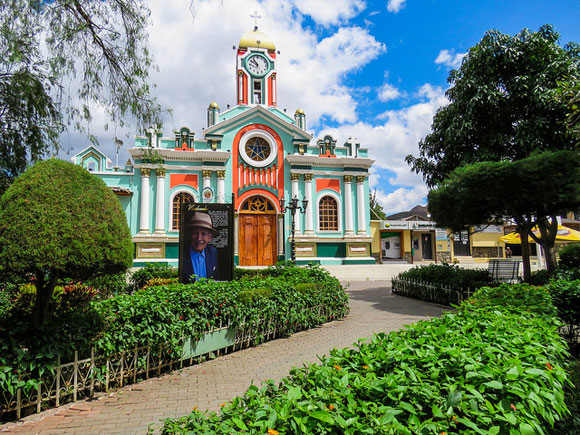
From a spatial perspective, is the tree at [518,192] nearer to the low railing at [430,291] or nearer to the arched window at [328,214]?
the low railing at [430,291]

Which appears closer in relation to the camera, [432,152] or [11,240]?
[11,240]

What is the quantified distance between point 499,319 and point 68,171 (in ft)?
16.4

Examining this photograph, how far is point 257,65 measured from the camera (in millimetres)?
25703

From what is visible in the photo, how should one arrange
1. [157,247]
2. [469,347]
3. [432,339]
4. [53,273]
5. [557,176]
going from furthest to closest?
[157,247], [557,176], [53,273], [432,339], [469,347]

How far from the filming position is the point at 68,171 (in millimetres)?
4332

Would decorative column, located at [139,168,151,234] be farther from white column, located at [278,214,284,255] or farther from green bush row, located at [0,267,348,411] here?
green bush row, located at [0,267,348,411]

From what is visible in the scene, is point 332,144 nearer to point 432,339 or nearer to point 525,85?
point 525,85

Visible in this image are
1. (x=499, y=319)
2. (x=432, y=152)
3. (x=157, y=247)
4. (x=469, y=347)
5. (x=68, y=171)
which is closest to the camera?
(x=469, y=347)

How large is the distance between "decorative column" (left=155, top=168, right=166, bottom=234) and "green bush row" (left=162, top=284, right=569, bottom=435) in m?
20.9

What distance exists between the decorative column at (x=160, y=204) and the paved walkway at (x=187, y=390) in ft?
53.6

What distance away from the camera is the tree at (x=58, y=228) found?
374 centimetres

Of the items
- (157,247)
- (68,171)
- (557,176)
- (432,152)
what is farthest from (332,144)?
(68,171)

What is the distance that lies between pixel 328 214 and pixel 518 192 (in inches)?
594

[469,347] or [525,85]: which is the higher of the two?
[525,85]
